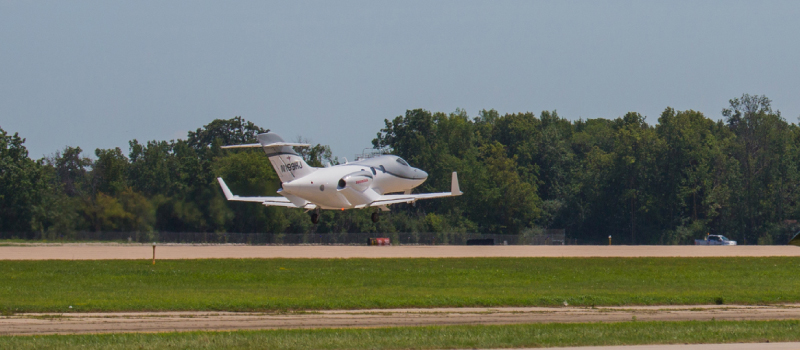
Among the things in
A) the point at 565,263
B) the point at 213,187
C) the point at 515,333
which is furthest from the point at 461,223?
the point at 515,333

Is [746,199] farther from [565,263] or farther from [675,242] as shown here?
[565,263]

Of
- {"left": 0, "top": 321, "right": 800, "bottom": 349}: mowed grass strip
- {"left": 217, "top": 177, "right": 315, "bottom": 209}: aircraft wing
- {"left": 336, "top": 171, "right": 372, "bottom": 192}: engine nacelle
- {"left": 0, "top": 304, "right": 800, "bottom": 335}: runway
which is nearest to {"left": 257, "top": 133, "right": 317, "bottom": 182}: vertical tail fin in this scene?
{"left": 217, "top": 177, "right": 315, "bottom": 209}: aircraft wing

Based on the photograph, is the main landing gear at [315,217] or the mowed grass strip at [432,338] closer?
the mowed grass strip at [432,338]

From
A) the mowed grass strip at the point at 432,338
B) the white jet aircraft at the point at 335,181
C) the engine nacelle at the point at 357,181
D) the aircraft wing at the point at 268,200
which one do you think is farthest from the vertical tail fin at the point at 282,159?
the mowed grass strip at the point at 432,338

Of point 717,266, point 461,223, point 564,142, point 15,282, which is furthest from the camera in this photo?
point 564,142

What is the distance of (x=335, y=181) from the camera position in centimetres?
6319

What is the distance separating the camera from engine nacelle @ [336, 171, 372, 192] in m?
63.2

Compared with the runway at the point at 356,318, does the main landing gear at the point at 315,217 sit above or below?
above

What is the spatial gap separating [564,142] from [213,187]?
76.5 meters

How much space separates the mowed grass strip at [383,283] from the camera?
26.4 m

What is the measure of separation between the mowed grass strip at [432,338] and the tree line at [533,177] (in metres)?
65.4

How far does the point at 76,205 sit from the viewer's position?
78.9 meters

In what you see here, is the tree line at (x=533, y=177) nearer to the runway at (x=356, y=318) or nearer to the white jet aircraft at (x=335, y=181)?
the white jet aircraft at (x=335, y=181)

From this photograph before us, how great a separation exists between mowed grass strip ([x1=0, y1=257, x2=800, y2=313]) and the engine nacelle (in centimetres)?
1573
